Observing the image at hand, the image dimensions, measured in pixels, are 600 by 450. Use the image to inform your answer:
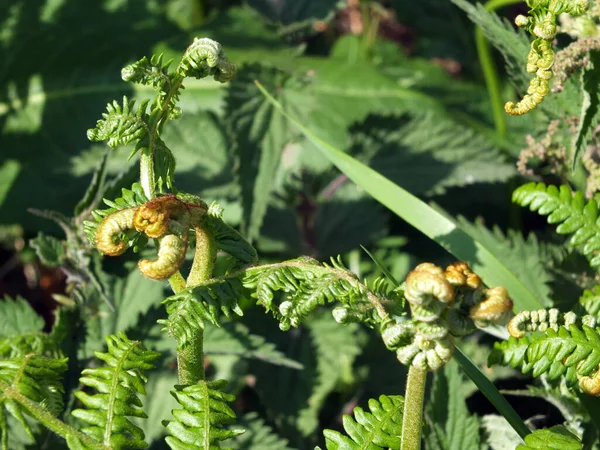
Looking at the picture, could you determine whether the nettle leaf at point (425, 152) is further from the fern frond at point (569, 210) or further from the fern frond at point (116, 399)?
the fern frond at point (116, 399)

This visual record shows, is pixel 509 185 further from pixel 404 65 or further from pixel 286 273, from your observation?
pixel 286 273

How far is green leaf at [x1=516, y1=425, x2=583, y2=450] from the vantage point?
1.00 meters

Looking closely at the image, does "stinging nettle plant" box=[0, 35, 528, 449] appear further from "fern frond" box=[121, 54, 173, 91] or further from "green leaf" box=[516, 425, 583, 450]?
"green leaf" box=[516, 425, 583, 450]

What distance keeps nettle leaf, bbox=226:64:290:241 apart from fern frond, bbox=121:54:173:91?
0.73 meters

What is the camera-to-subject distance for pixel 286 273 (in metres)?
1.08

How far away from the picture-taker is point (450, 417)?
1408 millimetres

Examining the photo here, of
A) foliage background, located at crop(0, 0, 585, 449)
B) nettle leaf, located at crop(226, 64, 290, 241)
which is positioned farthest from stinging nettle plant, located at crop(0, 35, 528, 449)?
nettle leaf, located at crop(226, 64, 290, 241)

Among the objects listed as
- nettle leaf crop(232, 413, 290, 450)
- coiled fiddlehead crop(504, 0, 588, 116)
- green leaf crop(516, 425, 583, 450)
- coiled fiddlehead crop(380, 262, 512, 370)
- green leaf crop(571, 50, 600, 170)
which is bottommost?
nettle leaf crop(232, 413, 290, 450)

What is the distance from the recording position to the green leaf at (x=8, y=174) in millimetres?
2297

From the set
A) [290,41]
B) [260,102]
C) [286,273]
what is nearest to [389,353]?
[260,102]

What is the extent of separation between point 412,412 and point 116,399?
0.43 meters

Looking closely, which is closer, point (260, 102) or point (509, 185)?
point (260, 102)

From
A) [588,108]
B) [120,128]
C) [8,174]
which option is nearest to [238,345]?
[120,128]

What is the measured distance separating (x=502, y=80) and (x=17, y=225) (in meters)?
1.79
